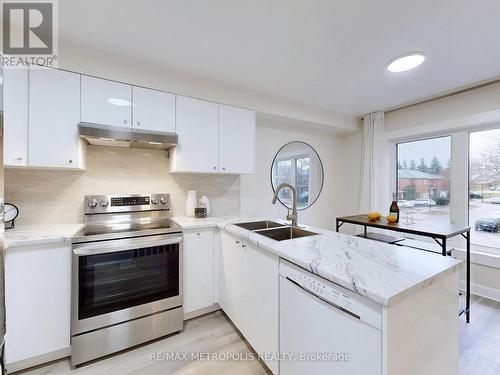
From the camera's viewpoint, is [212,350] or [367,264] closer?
[367,264]

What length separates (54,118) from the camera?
165 cm

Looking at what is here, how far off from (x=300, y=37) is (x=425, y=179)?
2.66 m

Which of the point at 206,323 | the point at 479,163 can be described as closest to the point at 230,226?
the point at 206,323

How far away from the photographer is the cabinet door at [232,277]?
1.72 metres

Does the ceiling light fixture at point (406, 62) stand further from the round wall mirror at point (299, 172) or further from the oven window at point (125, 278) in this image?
the oven window at point (125, 278)

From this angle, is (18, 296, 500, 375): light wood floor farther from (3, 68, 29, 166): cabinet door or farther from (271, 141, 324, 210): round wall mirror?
(271, 141, 324, 210): round wall mirror

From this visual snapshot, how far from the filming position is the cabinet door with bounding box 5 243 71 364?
139 cm

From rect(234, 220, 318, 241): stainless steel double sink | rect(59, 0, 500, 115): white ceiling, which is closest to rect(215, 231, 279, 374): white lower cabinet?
rect(234, 220, 318, 241): stainless steel double sink

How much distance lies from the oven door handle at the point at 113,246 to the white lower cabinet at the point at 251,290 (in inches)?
21.6

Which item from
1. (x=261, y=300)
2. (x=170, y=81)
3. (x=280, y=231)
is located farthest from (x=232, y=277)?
(x=170, y=81)

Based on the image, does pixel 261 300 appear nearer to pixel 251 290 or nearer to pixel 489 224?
pixel 251 290

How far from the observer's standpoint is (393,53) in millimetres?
1817

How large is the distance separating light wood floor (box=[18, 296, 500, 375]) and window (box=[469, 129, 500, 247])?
2.94 ft

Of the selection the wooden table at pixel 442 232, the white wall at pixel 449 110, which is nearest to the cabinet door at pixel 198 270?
the wooden table at pixel 442 232
